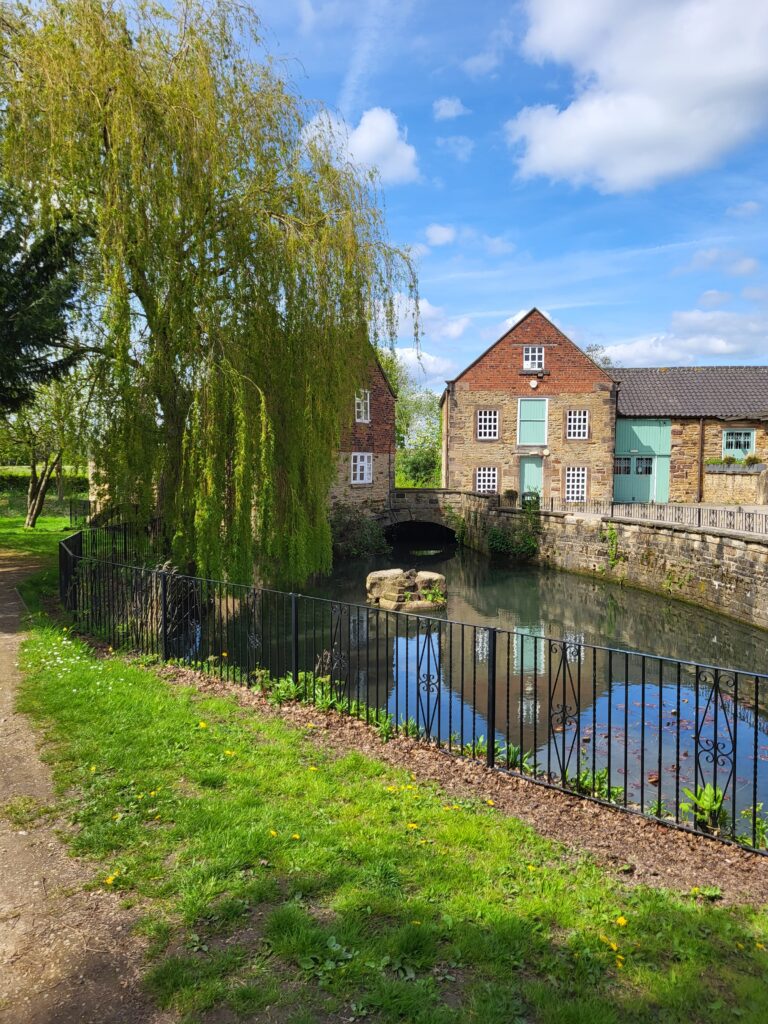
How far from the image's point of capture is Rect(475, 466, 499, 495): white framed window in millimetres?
33000

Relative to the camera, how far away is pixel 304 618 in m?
16.0

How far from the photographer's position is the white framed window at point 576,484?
3288 centimetres

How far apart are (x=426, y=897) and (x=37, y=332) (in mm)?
11110

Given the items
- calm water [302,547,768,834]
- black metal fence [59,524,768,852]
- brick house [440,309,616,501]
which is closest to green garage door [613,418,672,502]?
brick house [440,309,616,501]

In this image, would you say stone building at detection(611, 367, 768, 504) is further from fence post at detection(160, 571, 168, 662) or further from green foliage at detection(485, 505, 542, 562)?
fence post at detection(160, 571, 168, 662)

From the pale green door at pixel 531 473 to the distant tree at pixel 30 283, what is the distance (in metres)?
24.6

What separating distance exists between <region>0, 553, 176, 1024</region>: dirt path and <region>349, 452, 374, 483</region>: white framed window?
24002 mm

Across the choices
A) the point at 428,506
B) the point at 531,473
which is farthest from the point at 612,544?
the point at 531,473

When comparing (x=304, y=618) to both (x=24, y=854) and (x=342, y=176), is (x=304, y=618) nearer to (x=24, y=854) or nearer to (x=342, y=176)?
(x=342, y=176)

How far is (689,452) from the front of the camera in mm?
33656

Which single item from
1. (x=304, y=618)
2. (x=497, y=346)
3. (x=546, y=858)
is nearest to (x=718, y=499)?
(x=497, y=346)

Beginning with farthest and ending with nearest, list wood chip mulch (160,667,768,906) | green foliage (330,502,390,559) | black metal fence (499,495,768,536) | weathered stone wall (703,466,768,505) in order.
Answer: weathered stone wall (703,466,768,505), green foliage (330,502,390,559), black metal fence (499,495,768,536), wood chip mulch (160,667,768,906)

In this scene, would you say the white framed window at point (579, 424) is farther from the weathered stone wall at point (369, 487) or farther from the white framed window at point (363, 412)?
the white framed window at point (363, 412)

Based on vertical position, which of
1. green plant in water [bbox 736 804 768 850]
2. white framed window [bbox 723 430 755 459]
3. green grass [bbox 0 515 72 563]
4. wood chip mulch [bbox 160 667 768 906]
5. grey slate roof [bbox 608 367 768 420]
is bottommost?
green plant in water [bbox 736 804 768 850]
